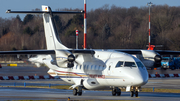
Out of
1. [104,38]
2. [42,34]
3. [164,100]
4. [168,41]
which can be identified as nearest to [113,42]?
[104,38]

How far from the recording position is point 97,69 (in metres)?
19.8

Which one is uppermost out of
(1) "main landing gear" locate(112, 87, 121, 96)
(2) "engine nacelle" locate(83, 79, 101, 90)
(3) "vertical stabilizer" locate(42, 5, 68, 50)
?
(3) "vertical stabilizer" locate(42, 5, 68, 50)

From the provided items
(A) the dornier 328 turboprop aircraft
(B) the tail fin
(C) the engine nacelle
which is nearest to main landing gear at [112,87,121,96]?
(A) the dornier 328 turboprop aircraft

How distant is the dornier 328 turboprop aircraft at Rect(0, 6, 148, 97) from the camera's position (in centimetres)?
1777

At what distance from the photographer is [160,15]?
67.1 meters

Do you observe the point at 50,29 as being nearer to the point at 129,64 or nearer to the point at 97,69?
the point at 97,69

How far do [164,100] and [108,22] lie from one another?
50.8m

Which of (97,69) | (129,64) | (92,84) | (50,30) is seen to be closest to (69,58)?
(97,69)

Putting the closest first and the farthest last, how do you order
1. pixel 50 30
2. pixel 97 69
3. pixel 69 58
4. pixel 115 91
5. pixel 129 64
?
pixel 129 64 < pixel 69 58 < pixel 97 69 < pixel 115 91 < pixel 50 30

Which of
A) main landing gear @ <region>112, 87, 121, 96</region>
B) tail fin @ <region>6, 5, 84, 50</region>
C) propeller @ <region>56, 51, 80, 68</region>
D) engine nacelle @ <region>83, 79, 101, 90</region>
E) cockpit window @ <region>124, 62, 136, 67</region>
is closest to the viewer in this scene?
cockpit window @ <region>124, 62, 136, 67</region>

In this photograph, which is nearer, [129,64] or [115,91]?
[129,64]

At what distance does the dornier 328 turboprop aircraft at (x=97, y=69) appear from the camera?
17.8m

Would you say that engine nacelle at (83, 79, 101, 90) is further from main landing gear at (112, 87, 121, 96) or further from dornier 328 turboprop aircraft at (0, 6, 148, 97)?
main landing gear at (112, 87, 121, 96)

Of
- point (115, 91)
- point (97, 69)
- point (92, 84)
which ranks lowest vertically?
point (115, 91)
